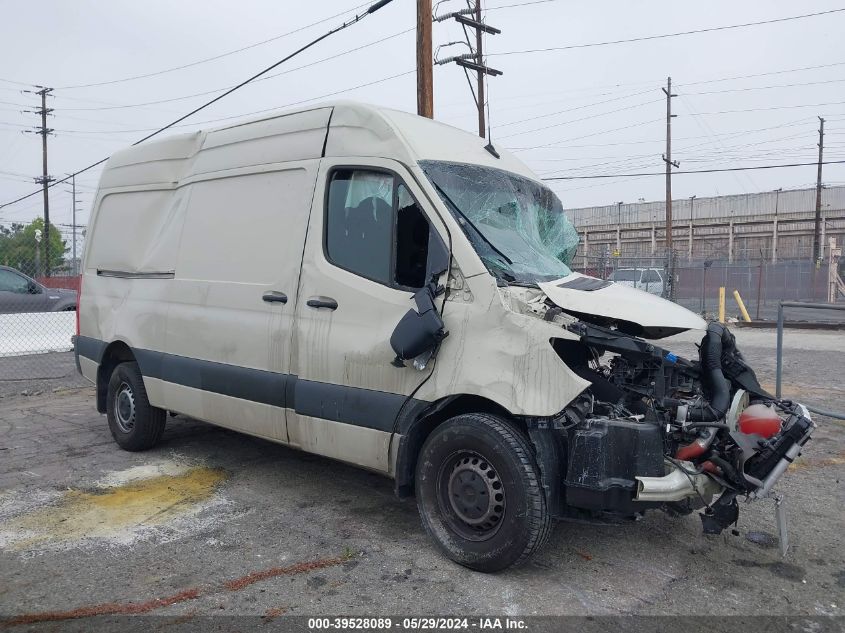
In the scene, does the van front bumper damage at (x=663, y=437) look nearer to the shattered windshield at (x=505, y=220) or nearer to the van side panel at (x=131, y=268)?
the shattered windshield at (x=505, y=220)

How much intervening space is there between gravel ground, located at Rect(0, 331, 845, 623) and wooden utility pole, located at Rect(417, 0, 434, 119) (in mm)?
7604

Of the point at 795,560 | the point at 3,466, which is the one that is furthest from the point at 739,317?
the point at 3,466

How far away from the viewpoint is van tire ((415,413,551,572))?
3453mm

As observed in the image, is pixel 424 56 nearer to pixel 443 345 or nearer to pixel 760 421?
pixel 443 345

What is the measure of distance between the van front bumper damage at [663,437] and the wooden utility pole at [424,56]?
28.1 feet

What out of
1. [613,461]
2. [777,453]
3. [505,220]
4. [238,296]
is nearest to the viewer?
[613,461]

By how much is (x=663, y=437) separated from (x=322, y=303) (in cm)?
219

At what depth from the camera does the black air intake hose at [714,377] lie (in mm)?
3697

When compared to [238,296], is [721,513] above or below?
below

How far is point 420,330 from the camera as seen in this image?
12.2 feet

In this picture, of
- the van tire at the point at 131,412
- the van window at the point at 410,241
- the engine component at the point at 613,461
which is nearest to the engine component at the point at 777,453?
the engine component at the point at 613,461

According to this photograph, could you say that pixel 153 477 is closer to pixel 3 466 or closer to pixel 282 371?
pixel 3 466

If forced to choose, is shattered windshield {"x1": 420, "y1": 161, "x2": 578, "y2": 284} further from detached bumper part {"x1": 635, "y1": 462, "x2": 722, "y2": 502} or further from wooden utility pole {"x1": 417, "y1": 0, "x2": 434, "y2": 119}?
wooden utility pole {"x1": 417, "y1": 0, "x2": 434, "y2": 119}

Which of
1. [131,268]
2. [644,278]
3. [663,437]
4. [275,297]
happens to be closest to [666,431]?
[663,437]
